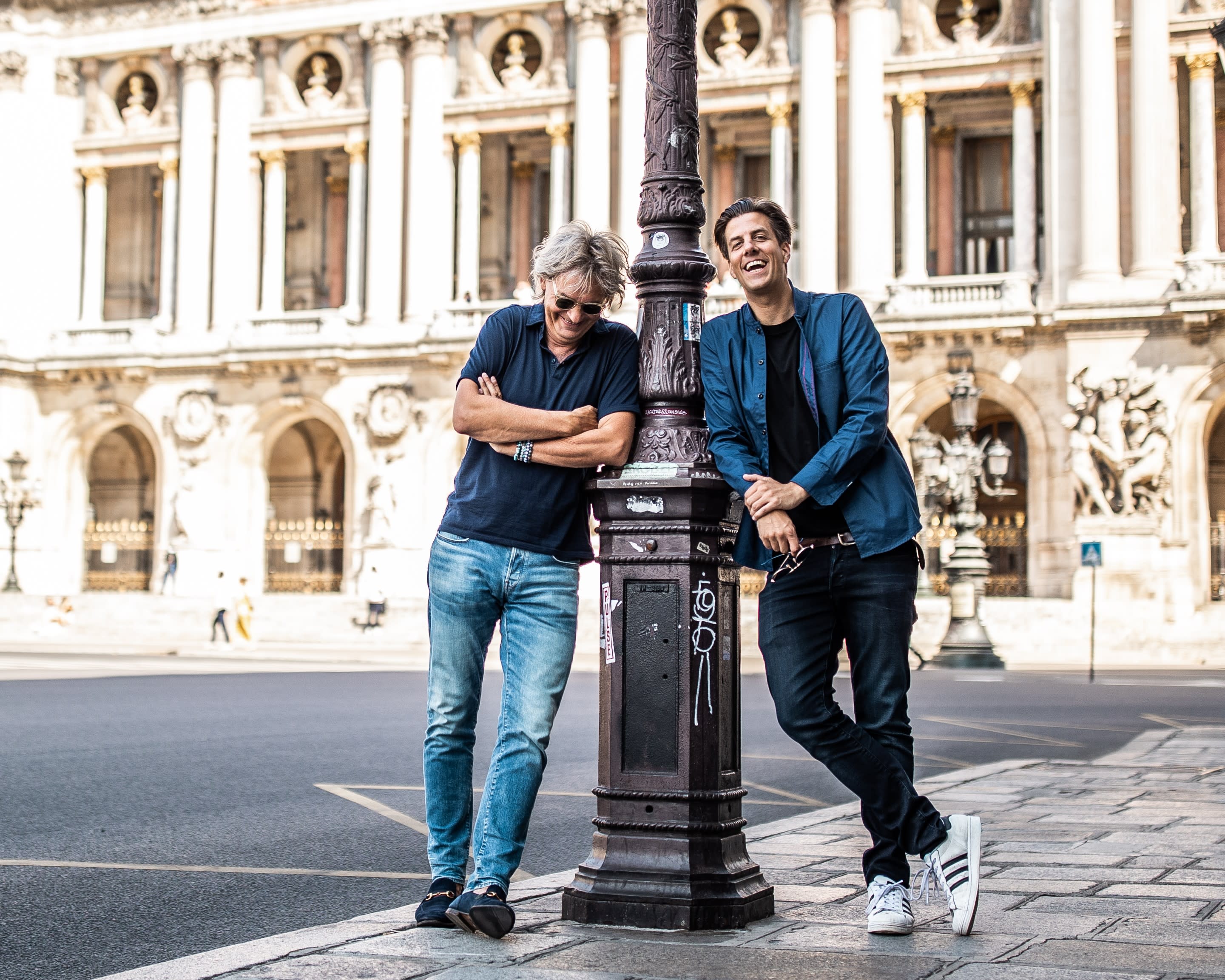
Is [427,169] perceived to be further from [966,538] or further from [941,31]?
[966,538]

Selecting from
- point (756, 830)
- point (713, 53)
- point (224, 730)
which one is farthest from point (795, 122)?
point (756, 830)

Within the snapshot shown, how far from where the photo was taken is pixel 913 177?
37.3 m

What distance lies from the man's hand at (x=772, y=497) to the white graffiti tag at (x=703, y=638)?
33 centimetres

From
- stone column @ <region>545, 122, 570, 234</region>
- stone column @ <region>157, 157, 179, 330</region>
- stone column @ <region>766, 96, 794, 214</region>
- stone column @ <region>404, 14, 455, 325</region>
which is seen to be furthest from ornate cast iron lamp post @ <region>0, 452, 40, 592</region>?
stone column @ <region>766, 96, 794, 214</region>

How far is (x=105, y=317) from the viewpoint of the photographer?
46.0 meters

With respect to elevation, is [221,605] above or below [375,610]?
above

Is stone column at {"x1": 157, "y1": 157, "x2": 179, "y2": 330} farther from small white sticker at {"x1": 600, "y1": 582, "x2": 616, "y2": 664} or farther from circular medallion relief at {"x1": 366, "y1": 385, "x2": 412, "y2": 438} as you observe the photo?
small white sticker at {"x1": 600, "y1": 582, "x2": 616, "y2": 664}

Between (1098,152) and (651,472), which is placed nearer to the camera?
(651,472)

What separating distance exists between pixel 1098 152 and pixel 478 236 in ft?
52.2

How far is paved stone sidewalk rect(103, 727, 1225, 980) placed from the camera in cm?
411

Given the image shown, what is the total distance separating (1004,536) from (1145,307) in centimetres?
565

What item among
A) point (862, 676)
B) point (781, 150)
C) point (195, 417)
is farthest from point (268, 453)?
point (862, 676)

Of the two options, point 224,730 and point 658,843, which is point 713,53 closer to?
point 224,730

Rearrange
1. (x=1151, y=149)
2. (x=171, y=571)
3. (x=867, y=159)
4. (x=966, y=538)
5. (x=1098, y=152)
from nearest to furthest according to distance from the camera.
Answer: (x=966, y=538)
(x=1151, y=149)
(x=1098, y=152)
(x=867, y=159)
(x=171, y=571)
